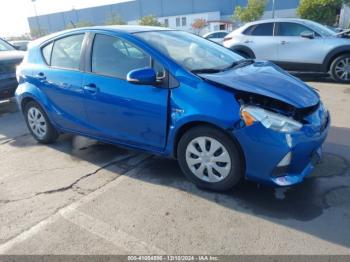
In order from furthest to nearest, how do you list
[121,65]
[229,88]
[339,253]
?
[121,65] → [229,88] → [339,253]

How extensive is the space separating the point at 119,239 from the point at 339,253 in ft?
5.57

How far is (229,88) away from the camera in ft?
10.2

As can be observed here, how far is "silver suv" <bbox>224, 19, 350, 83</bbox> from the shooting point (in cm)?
805

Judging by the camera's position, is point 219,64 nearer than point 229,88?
No

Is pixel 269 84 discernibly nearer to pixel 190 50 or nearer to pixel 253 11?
pixel 190 50

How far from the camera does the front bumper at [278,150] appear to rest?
2.89m

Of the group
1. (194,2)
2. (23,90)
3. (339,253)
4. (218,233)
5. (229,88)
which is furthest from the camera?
(194,2)

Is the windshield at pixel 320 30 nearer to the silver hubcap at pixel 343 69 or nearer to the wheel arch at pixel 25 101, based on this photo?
the silver hubcap at pixel 343 69

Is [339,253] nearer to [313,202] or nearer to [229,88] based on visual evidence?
[313,202]

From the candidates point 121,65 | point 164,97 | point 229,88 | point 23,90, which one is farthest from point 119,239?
point 23,90

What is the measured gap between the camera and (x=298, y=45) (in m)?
8.56

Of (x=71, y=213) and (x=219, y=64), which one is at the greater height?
(x=219, y=64)

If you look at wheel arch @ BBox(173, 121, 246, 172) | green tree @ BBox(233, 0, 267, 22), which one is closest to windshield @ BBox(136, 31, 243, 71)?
wheel arch @ BBox(173, 121, 246, 172)

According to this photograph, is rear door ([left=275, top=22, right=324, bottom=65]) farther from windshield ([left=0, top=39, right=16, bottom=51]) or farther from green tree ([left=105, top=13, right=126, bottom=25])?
green tree ([left=105, top=13, right=126, bottom=25])
